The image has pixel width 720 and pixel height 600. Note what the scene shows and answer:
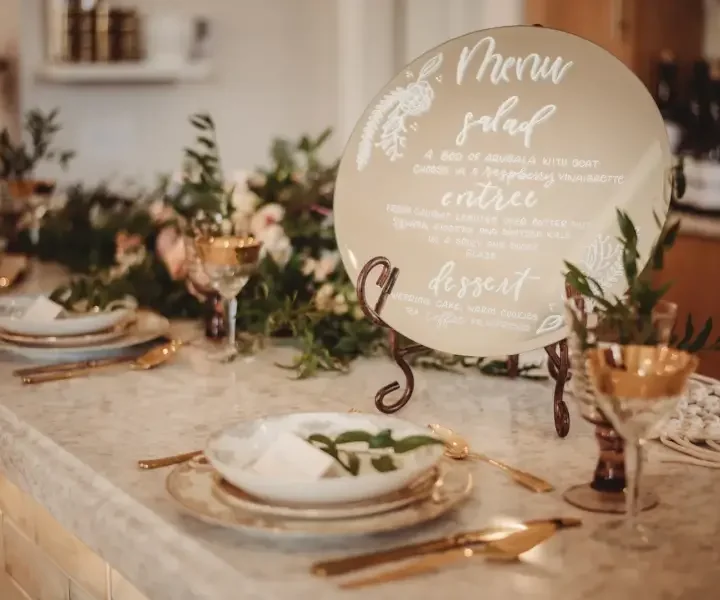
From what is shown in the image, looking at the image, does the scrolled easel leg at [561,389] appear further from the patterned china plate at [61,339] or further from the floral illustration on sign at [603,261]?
the patterned china plate at [61,339]

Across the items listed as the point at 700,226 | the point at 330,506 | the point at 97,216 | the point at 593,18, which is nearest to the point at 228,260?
the point at 330,506

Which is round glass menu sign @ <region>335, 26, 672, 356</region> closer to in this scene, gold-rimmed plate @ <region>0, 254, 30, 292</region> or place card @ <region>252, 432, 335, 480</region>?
place card @ <region>252, 432, 335, 480</region>

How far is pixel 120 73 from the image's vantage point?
3416 millimetres

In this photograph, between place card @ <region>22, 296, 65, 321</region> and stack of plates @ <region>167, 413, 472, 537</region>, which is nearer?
stack of plates @ <region>167, 413, 472, 537</region>

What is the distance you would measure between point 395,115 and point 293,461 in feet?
1.77

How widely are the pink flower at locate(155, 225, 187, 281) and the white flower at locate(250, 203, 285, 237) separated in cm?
12

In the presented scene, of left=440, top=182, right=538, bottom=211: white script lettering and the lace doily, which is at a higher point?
left=440, top=182, right=538, bottom=211: white script lettering

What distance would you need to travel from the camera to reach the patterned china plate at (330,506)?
0.78 metres

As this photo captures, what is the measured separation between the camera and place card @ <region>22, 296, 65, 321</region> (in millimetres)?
1432

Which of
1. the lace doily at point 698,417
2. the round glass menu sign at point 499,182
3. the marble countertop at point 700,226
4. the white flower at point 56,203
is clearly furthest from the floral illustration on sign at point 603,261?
the marble countertop at point 700,226

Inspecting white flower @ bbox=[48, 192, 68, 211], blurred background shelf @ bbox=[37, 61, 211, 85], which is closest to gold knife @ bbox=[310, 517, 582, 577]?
white flower @ bbox=[48, 192, 68, 211]

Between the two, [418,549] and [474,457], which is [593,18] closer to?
[474,457]

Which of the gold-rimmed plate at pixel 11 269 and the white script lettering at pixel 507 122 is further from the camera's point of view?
the gold-rimmed plate at pixel 11 269

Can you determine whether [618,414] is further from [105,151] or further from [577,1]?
[105,151]
